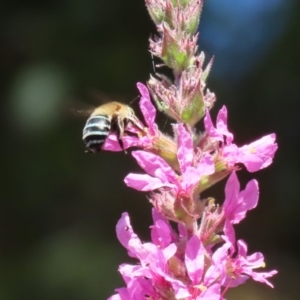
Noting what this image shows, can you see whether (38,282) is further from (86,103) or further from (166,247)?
(166,247)

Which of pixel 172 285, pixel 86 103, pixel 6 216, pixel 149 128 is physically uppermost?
pixel 6 216

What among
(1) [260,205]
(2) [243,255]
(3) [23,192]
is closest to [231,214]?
(2) [243,255]

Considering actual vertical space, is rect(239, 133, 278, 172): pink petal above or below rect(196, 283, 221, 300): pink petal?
above

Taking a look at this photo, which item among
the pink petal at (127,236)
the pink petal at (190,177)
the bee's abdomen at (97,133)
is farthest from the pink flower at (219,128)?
the bee's abdomen at (97,133)

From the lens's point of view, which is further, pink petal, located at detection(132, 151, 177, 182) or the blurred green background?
the blurred green background

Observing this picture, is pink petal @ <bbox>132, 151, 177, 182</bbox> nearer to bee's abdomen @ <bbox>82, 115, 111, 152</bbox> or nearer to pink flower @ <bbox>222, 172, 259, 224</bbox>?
pink flower @ <bbox>222, 172, 259, 224</bbox>

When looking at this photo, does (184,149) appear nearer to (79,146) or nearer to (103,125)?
(103,125)

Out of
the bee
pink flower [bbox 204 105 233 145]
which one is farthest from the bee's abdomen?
pink flower [bbox 204 105 233 145]
